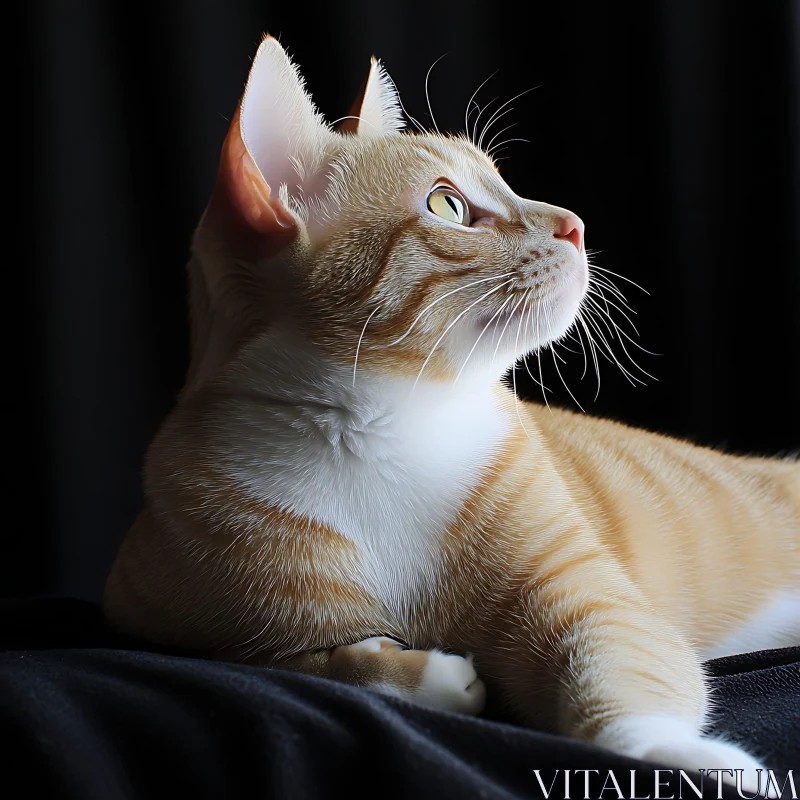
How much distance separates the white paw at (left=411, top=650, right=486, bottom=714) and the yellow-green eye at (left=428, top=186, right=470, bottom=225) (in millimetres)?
471

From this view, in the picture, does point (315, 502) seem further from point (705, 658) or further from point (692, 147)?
point (692, 147)

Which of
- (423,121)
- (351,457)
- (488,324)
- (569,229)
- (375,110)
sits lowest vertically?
(351,457)

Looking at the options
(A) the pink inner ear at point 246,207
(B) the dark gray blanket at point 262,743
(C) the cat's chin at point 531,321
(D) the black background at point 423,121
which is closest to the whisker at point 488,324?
(C) the cat's chin at point 531,321

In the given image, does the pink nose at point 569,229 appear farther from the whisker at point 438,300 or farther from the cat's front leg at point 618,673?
the cat's front leg at point 618,673

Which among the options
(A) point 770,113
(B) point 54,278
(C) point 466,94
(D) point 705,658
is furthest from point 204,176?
(D) point 705,658

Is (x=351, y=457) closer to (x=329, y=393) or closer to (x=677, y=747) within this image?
(x=329, y=393)

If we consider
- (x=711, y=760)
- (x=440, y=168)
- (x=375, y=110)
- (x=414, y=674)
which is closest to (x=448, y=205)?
(x=440, y=168)

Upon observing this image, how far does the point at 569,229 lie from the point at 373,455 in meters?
0.33

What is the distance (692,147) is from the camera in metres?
1.82

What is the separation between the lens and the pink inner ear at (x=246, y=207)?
924 mm

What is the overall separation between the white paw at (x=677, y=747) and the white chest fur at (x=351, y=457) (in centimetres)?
25

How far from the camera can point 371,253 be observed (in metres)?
0.95

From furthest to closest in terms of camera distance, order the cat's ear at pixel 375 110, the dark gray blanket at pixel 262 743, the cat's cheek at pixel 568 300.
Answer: the cat's ear at pixel 375 110 → the cat's cheek at pixel 568 300 → the dark gray blanket at pixel 262 743

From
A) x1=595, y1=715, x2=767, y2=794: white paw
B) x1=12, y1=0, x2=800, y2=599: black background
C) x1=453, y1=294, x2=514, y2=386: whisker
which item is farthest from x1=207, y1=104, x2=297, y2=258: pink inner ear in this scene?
x1=12, y1=0, x2=800, y2=599: black background
